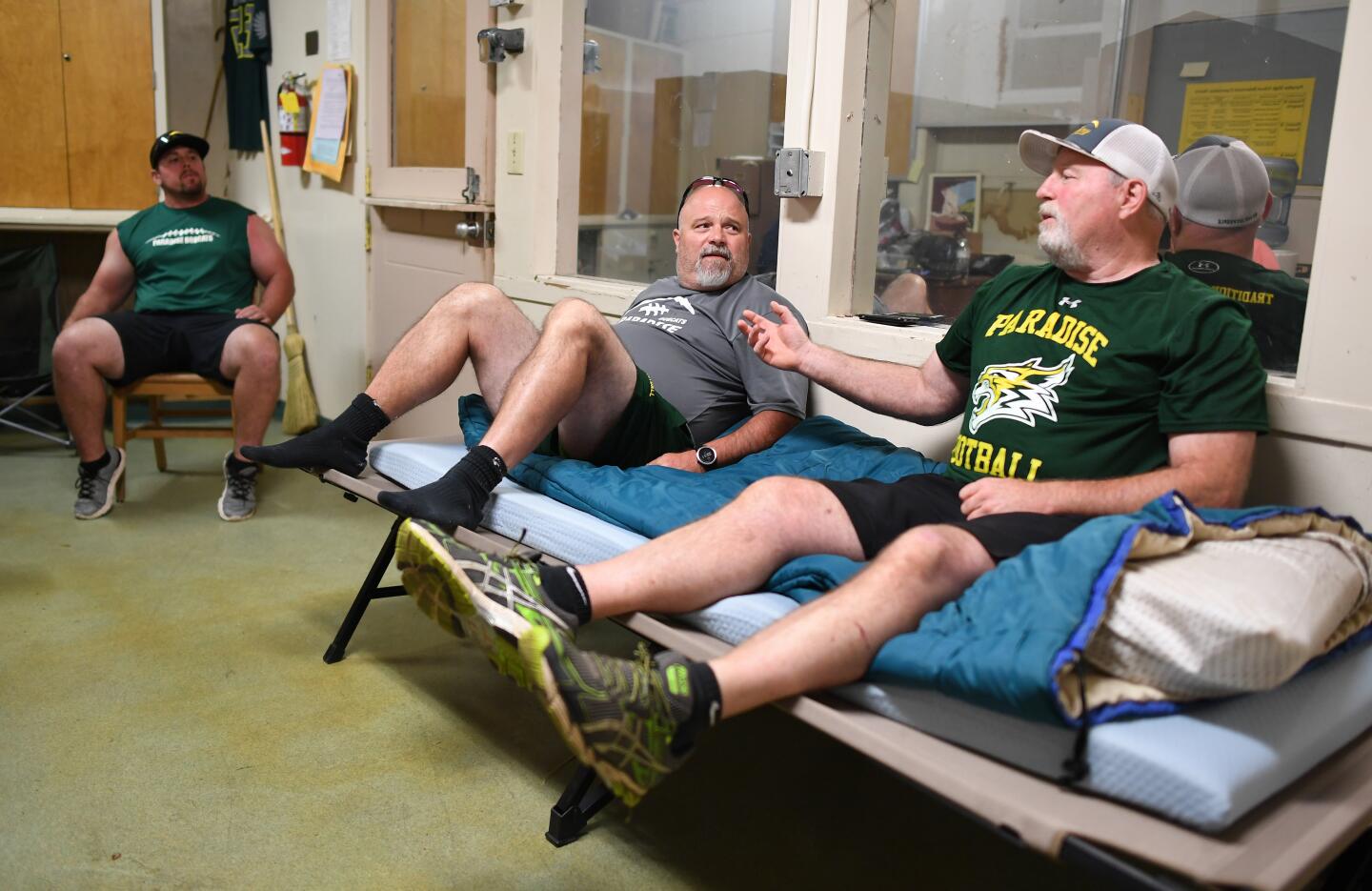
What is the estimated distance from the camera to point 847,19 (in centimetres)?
245

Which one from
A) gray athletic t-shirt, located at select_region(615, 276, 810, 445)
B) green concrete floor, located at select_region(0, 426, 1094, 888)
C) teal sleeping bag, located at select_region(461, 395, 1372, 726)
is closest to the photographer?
teal sleeping bag, located at select_region(461, 395, 1372, 726)

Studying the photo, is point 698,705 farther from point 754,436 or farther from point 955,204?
point 955,204

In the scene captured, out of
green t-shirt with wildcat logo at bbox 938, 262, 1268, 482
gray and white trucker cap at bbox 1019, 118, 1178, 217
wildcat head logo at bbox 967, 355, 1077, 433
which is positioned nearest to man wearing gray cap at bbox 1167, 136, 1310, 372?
gray and white trucker cap at bbox 1019, 118, 1178, 217

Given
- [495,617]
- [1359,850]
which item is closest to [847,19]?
[495,617]

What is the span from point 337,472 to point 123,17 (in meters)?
3.16

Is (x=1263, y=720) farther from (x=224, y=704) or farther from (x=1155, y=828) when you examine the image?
(x=224, y=704)

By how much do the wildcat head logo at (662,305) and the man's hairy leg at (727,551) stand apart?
945mm

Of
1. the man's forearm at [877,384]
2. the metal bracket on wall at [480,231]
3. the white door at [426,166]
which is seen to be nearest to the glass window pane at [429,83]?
the white door at [426,166]

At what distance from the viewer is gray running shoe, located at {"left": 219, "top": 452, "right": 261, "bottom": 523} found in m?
3.46

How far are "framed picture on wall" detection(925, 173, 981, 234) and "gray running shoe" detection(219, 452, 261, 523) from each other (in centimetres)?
263

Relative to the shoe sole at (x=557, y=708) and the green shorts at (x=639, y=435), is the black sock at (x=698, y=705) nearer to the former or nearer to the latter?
the shoe sole at (x=557, y=708)

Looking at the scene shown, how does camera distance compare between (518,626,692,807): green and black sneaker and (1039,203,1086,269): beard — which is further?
(1039,203,1086,269): beard

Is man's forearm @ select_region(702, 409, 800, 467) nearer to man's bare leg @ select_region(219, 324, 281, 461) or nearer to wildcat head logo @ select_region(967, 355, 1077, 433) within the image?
wildcat head logo @ select_region(967, 355, 1077, 433)

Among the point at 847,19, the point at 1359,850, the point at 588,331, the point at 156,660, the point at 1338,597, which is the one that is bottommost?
the point at 156,660
